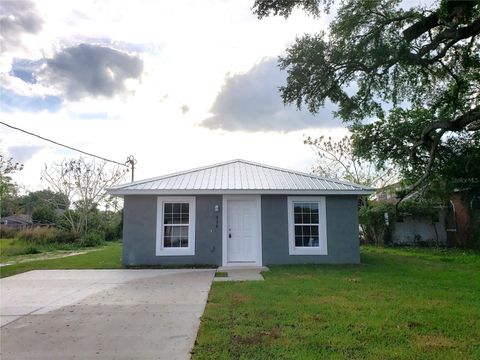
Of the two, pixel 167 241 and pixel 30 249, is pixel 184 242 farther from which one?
pixel 30 249

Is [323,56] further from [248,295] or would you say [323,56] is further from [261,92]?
[248,295]

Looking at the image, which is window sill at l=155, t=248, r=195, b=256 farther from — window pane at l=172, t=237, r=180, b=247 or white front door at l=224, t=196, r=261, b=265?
white front door at l=224, t=196, r=261, b=265

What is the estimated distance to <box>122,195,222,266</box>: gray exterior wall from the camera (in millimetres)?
11578

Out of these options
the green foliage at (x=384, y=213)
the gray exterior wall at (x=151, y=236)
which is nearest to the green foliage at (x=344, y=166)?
the green foliage at (x=384, y=213)

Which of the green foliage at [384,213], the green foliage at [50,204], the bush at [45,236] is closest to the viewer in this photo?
the green foliage at [384,213]

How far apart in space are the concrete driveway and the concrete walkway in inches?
24.9

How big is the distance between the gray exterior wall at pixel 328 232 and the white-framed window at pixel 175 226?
2.41m

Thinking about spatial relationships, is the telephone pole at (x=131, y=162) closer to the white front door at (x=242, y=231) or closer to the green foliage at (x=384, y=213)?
the green foliage at (x=384, y=213)

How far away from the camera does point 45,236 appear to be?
20.7m

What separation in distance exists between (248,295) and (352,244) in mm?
6072

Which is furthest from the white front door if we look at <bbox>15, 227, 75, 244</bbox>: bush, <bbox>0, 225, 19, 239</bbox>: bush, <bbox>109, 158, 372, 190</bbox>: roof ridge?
<bbox>0, 225, 19, 239</bbox>: bush

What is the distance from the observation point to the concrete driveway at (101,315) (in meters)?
4.34

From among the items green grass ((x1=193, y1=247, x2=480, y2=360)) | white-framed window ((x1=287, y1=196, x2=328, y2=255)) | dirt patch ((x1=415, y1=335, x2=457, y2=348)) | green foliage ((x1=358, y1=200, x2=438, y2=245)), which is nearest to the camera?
green grass ((x1=193, y1=247, x2=480, y2=360))

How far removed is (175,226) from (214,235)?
1334 millimetres
